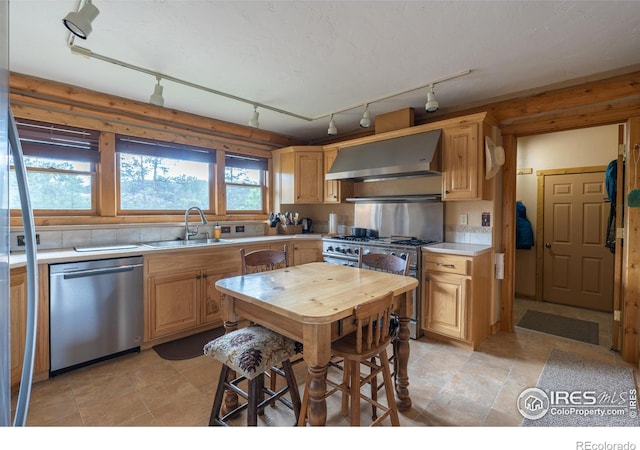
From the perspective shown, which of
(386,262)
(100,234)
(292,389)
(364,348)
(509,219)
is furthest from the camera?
(509,219)

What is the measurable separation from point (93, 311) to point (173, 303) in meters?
0.62

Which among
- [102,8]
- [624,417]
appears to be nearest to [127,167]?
[102,8]

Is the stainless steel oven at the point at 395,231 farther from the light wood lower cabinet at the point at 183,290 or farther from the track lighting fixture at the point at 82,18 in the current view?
the track lighting fixture at the point at 82,18

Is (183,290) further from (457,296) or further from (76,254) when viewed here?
(457,296)

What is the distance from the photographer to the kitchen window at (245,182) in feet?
13.5

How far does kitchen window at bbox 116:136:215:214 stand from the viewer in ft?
10.7

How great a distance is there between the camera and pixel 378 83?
2709mm

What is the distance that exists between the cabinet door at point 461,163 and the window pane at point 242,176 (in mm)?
2569

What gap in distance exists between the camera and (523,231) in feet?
13.9

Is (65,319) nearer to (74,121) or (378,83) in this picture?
(74,121)

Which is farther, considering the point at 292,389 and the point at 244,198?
the point at 244,198

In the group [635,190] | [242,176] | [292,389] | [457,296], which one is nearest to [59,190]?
[242,176]

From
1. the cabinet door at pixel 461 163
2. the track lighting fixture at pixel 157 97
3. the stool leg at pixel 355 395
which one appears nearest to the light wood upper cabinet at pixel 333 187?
the cabinet door at pixel 461 163
